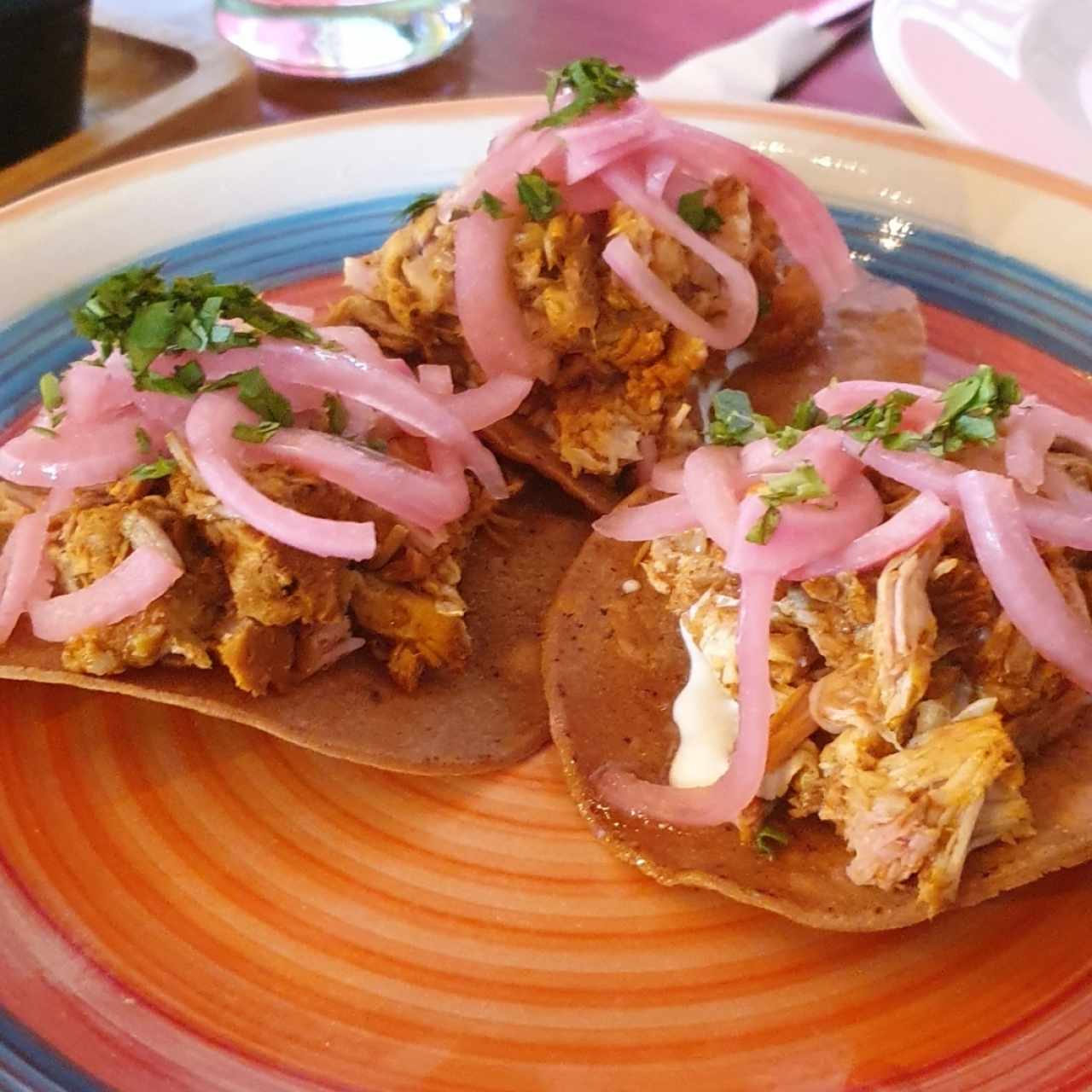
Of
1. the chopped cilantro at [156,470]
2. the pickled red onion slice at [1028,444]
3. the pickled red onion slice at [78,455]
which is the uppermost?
the pickled red onion slice at [1028,444]

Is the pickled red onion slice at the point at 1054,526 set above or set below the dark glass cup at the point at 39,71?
above

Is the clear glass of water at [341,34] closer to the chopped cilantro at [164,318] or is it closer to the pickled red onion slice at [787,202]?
the pickled red onion slice at [787,202]

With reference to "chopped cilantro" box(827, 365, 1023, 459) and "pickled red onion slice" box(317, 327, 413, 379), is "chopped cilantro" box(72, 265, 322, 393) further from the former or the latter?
"chopped cilantro" box(827, 365, 1023, 459)

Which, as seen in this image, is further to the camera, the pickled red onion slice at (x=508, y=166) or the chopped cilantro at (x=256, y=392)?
the pickled red onion slice at (x=508, y=166)

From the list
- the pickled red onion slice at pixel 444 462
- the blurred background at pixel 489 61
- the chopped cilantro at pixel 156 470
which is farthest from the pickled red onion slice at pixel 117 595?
the blurred background at pixel 489 61

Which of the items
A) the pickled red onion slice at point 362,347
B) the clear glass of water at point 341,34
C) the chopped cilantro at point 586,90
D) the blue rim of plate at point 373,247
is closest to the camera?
the pickled red onion slice at point 362,347

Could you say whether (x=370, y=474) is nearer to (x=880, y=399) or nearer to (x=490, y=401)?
(x=490, y=401)

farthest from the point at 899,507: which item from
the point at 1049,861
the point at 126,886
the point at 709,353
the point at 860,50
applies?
the point at 860,50
